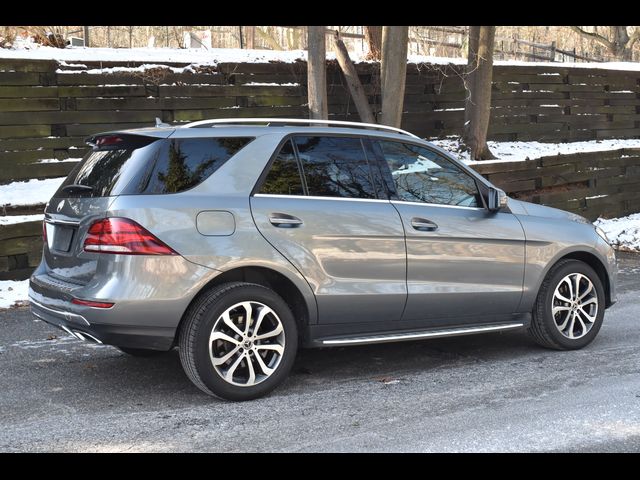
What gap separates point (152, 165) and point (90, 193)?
47cm

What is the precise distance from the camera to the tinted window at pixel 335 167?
579cm

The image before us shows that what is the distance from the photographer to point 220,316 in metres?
5.23

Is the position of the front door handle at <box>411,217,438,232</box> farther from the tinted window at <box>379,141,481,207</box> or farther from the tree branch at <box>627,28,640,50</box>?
the tree branch at <box>627,28,640,50</box>

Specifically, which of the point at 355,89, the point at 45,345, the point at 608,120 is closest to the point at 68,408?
the point at 45,345

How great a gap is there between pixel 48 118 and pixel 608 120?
1320 centimetres

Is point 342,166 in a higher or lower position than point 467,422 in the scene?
higher

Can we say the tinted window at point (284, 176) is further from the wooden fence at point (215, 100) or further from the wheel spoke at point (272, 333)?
the wooden fence at point (215, 100)

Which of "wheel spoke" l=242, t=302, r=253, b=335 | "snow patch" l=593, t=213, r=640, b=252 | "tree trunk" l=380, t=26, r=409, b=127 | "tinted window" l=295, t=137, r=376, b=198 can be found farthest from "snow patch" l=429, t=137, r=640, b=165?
"wheel spoke" l=242, t=302, r=253, b=335

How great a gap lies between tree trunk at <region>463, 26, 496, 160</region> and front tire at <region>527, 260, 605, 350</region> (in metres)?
7.95

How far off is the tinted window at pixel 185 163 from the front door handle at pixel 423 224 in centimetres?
130

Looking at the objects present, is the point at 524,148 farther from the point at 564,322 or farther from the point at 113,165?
the point at 113,165

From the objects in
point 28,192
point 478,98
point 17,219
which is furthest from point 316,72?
point 17,219

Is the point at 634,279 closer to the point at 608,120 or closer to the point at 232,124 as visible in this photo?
the point at 232,124

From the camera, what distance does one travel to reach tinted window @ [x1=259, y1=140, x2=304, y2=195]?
220 inches
